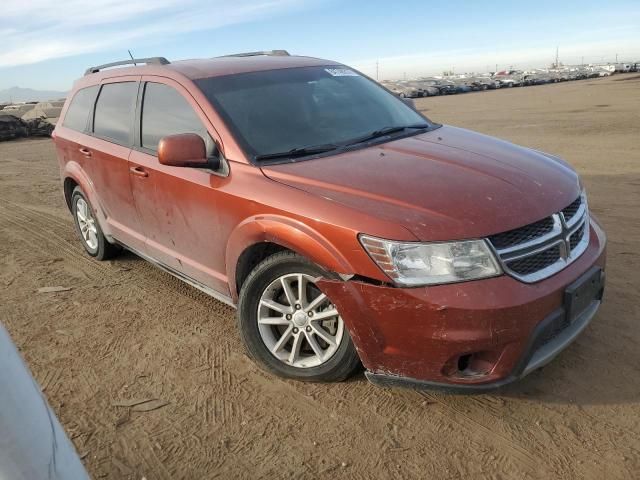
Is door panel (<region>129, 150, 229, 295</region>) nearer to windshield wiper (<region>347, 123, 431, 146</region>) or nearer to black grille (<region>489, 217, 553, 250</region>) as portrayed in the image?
windshield wiper (<region>347, 123, 431, 146</region>)

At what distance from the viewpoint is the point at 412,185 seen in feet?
9.36

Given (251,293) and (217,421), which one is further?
(251,293)

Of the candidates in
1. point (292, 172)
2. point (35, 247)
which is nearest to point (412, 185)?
point (292, 172)

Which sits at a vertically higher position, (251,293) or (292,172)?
(292,172)

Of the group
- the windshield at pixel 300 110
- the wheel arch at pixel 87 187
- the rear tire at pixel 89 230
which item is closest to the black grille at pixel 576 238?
the windshield at pixel 300 110

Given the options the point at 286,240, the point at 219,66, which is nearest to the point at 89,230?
the point at 219,66

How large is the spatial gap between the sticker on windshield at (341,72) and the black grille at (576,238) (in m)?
2.18

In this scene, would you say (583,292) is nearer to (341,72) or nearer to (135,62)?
(341,72)

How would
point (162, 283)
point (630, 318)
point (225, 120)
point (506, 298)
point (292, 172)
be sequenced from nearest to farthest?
point (506, 298), point (292, 172), point (225, 120), point (630, 318), point (162, 283)

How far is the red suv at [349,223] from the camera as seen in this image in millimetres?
2555

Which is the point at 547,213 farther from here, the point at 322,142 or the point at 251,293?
the point at 251,293

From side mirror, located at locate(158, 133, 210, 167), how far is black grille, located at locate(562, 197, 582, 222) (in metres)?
2.04

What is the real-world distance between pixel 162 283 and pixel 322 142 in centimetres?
219

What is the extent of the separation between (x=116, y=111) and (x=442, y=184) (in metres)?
3.00
